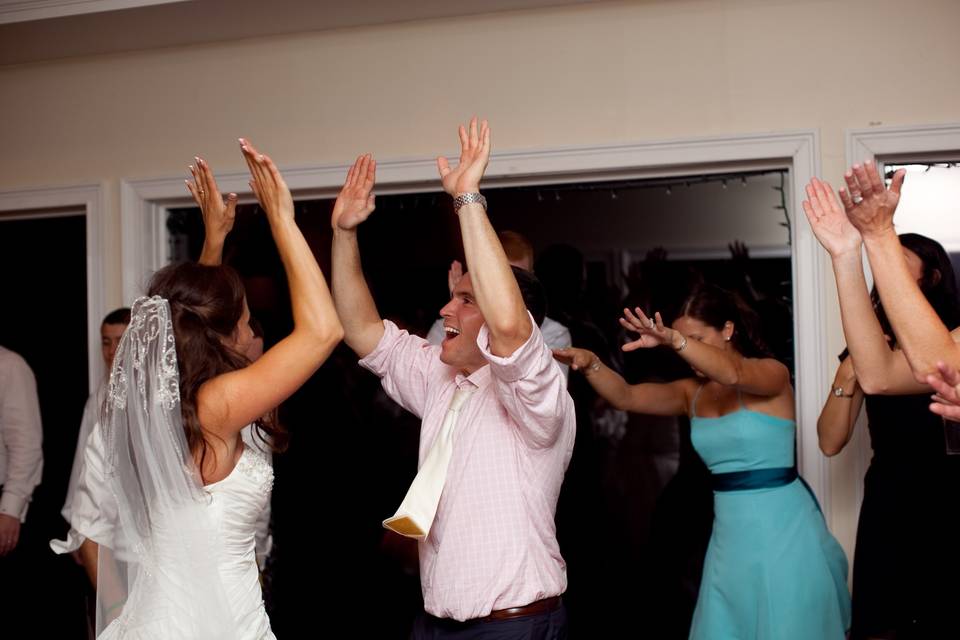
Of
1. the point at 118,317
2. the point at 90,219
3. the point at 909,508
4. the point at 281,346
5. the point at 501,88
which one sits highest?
the point at 501,88

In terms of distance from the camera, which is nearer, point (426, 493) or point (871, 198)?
point (871, 198)

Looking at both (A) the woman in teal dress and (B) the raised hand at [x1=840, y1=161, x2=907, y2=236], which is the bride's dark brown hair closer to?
(A) the woman in teal dress

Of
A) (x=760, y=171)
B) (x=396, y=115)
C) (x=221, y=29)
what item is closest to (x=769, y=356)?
(x=760, y=171)

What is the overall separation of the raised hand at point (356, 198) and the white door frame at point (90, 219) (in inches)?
69.7

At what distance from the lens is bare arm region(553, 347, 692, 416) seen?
9.51 feet

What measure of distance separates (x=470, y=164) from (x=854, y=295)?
32.9 inches

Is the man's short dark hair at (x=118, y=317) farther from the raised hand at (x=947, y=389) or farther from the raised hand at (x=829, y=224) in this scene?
the raised hand at (x=947, y=389)

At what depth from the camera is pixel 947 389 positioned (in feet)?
5.79

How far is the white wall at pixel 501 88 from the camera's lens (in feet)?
10.5

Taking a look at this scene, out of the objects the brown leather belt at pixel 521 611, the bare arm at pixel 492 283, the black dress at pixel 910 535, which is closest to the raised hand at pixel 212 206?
the bare arm at pixel 492 283

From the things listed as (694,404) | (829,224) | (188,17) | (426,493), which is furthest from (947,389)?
(188,17)

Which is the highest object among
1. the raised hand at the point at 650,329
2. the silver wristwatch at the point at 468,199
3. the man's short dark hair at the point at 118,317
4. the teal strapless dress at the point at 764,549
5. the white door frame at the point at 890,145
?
the white door frame at the point at 890,145

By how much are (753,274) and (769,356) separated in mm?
3374

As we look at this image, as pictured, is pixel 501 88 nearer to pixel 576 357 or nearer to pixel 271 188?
pixel 576 357
